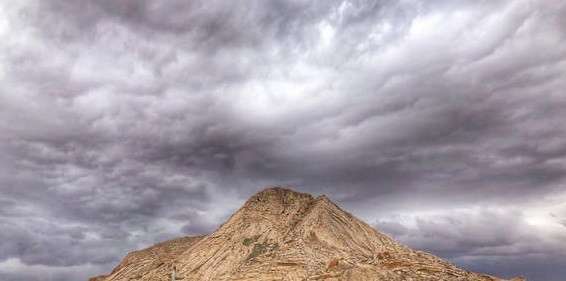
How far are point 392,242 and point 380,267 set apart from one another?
34.7 m

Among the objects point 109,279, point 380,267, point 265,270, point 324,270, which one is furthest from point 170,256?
point 380,267

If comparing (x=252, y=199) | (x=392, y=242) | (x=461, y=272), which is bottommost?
(x=461, y=272)

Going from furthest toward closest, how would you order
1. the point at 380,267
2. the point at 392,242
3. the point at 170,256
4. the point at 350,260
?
the point at 170,256, the point at 392,242, the point at 350,260, the point at 380,267

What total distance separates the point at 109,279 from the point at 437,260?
10728 centimetres

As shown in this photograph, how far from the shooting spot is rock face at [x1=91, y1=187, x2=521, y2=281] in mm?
122375

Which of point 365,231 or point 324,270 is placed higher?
point 365,231

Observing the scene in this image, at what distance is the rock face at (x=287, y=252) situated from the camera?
122 metres

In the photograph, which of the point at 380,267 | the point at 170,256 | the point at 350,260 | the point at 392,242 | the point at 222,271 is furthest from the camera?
the point at 170,256

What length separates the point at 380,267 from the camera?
11894 centimetres

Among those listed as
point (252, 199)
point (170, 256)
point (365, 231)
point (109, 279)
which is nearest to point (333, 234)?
point (365, 231)

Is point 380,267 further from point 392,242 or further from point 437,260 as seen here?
point 392,242

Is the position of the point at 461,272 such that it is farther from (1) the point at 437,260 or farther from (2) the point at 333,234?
(2) the point at 333,234

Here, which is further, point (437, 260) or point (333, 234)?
point (333, 234)

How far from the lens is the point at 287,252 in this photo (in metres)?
137
